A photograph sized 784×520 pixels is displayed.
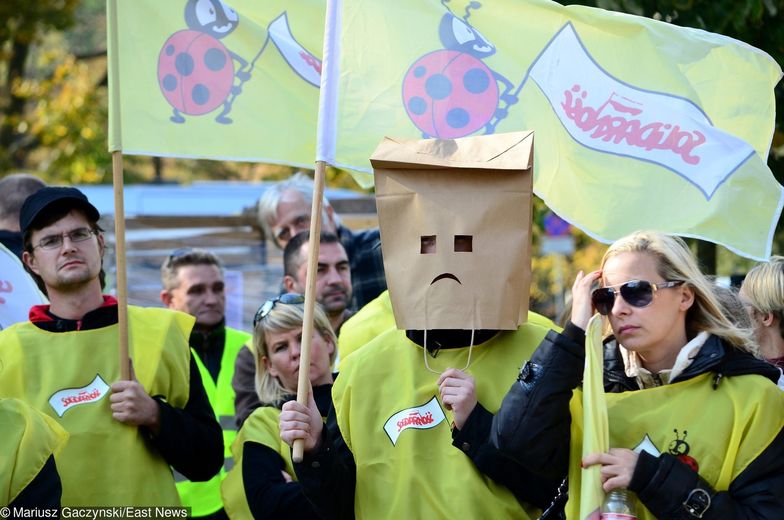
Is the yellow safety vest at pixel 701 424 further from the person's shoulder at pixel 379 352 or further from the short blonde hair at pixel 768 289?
the short blonde hair at pixel 768 289

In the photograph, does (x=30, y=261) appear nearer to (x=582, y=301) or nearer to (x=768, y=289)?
(x=582, y=301)

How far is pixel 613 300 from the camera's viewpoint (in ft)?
12.4

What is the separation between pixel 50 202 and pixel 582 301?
2.28 meters

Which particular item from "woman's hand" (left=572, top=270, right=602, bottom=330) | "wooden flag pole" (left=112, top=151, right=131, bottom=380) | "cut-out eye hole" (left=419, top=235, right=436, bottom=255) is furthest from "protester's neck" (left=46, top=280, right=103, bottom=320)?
"woman's hand" (left=572, top=270, right=602, bottom=330)

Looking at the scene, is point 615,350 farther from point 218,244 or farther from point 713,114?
point 218,244

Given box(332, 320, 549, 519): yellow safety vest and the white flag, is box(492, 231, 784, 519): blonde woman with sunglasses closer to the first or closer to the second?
box(332, 320, 549, 519): yellow safety vest

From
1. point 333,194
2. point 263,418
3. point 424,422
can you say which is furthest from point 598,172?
point 333,194

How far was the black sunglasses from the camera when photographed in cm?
377

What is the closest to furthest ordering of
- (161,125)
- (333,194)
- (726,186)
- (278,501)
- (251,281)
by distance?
1. (726,186)
2. (278,501)
3. (161,125)
4. (251,281)
5. (333,194)

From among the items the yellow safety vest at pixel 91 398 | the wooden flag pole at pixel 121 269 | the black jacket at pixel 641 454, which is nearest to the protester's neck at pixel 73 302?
the yellow safety vest at pixel 91 398

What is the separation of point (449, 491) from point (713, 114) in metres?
1.79

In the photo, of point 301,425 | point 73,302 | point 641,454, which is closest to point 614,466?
point 641,454

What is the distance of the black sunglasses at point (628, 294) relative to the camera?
12.4 feet

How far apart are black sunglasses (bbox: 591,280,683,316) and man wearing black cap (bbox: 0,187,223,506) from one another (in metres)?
1.85
